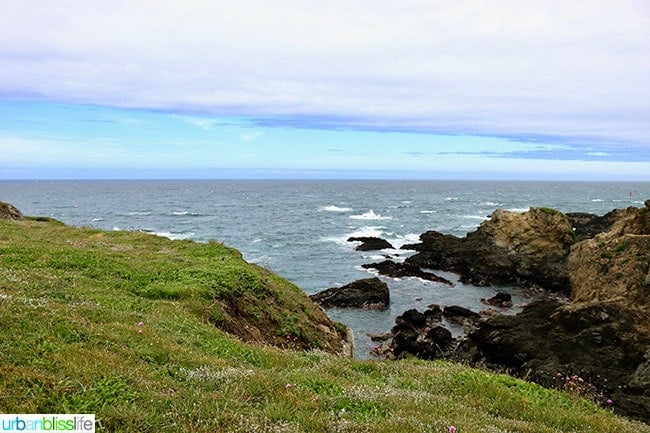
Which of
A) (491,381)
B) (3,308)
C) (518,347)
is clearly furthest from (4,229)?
(518,347)

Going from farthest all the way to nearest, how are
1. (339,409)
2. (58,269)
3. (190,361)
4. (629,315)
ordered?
1. (629,315)
2. (58,269)
3. (190,361)
4. (339,409)

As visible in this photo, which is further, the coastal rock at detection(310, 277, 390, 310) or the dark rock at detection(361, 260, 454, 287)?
the dark rock at detection(361, 260, 454, 287)

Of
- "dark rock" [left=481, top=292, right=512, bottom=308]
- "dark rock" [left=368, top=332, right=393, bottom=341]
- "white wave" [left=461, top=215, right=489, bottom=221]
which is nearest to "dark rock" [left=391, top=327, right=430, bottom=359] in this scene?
"dark rock" [left=368, top=332, right=393, bottom=341]

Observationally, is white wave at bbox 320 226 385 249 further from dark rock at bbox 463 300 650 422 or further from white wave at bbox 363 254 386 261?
dark rock at bbox 463 300 650 422

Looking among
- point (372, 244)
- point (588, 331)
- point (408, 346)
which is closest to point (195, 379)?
point (408, 346)

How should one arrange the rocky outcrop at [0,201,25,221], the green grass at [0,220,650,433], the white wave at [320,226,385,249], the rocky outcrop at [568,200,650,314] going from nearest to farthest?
the green grass at [0,220,650,433]
the rocky outcrop at [568,200,650,314]
the rocky outcrop at [0,201,25,221]
the white wave at [320,226,385,249]

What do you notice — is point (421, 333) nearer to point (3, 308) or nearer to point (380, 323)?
point (380, 323)

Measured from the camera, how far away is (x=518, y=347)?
23641 mm

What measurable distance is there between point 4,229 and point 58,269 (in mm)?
12140

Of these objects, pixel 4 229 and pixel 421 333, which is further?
pixel 421 333

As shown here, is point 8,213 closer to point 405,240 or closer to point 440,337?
point 440,337

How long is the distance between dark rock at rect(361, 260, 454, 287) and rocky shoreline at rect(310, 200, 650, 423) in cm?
11

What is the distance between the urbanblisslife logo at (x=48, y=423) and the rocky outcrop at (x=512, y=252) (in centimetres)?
4408

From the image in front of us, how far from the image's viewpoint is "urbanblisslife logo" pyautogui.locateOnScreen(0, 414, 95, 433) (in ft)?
19.5
